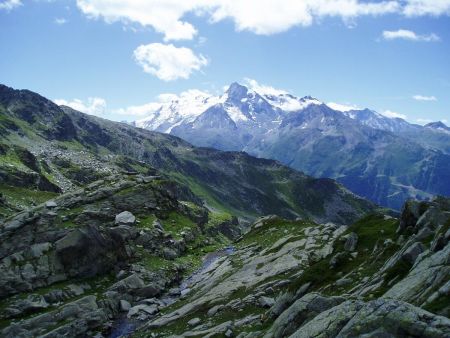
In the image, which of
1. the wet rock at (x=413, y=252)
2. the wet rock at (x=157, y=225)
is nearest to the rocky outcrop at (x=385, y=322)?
the wet rock at (x=413, y=252)

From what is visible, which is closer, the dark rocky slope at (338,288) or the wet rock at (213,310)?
the dark rocky slope at (338,288)

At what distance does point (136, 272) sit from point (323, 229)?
32280 mm

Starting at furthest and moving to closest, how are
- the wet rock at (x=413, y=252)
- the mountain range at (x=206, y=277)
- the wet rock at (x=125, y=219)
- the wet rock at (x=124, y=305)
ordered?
the wet rock at (x=125, y=219) → the wet rock at (x=124, y=305) → the wet rock at (x=413, y=252) → the mountain range at (x=206, y=277)

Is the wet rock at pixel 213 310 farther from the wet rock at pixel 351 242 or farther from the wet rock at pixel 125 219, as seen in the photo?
the wet rock at pixel 125 219

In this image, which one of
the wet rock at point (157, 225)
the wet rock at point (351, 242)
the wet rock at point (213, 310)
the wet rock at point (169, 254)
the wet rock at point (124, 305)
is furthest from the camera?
the wet rock at point (157, 225)

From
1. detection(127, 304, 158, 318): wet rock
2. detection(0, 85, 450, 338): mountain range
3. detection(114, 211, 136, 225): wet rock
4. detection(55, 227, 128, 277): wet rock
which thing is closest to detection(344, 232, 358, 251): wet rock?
detection(0, 85, 450, 338): mountain range

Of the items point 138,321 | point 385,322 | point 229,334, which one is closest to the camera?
point 385,322

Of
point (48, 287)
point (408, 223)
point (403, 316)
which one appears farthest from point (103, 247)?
point (403, 316)

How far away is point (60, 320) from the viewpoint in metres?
48.2

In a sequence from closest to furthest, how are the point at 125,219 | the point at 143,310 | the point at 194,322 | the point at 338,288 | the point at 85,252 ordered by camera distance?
the point at 338,288, the point at 194,322, the point at 143,310, the point at 85,252, the point at 125,219

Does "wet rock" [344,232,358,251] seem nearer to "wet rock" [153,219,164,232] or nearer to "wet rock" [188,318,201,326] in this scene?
"wet rock" [188,318,201,326]

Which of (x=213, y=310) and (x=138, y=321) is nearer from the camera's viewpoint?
(x=213, y=310)

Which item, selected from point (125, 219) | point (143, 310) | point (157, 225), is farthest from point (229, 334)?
point (157, 225)

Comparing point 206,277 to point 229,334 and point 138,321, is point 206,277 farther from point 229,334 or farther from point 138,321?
point 229,334
